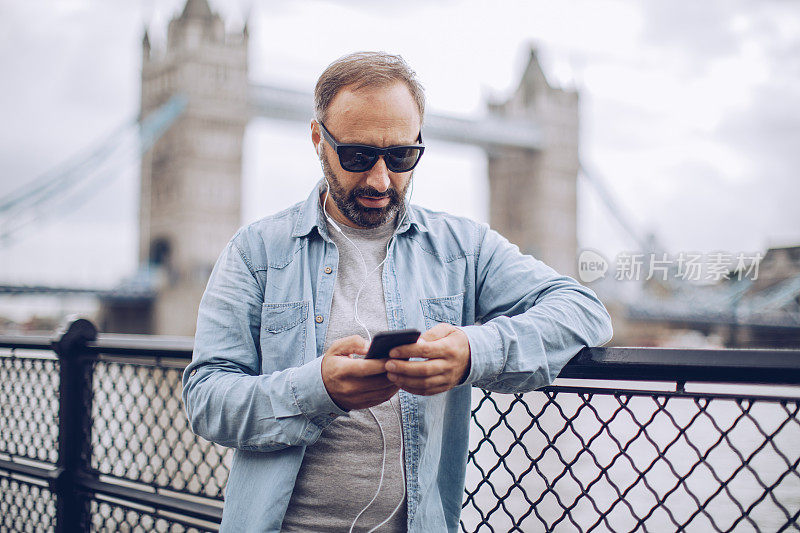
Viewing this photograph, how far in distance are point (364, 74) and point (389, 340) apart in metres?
0.33

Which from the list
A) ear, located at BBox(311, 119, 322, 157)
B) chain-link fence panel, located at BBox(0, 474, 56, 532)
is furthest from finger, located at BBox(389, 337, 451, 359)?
chain-link fence panel, located at BBox(0, 474, 56, 532)

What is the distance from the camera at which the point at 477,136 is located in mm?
28219

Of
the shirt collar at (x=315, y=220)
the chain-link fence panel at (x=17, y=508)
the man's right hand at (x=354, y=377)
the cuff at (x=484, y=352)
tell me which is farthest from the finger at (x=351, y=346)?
the chain-link fence panel at (x=17, y=508)

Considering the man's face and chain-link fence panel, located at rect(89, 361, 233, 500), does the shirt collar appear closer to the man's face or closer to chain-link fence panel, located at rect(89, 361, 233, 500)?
the man's face

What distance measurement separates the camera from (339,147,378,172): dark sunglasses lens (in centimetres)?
92

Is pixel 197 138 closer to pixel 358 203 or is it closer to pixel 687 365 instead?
pixel 358 203

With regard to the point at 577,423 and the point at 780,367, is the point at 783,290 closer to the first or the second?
the point at 577,423

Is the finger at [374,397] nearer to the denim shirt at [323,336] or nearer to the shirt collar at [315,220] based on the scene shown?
the denim shirt at [323,336]

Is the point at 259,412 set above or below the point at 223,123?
below

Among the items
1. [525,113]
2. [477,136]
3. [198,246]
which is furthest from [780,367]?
[525,113]

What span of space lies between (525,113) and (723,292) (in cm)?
1104

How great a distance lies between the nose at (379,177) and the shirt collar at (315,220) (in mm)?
76

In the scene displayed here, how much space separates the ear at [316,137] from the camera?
0.99 m

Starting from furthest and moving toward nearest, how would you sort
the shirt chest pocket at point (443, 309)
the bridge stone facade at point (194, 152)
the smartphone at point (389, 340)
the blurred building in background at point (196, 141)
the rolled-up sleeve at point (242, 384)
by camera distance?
the blurred building in background at point (196, 141), the bridge stone facade at point (194, 152), the shirt chest pocket at point (443, 309), the rolled-up sleeve at point (242, 384), the smartphone at point (389, 340)
